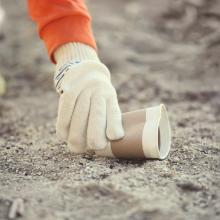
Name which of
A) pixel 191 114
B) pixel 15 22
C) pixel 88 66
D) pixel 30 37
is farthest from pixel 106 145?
pixel 15 22

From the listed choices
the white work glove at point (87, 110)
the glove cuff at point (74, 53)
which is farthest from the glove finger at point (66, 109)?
the glove cuff at point (74, 53)

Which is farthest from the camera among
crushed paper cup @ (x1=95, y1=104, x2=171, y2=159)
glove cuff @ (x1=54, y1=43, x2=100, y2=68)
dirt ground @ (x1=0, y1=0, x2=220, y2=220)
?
glove cuff @ (x1=54, y1=43, x2=100, y2=68)

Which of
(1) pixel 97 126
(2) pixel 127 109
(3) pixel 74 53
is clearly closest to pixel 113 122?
(1) pixel 97 126

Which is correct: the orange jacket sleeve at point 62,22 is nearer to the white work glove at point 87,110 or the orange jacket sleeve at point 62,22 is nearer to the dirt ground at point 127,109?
the white work glove at point 87,110

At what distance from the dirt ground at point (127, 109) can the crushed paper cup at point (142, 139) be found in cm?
2

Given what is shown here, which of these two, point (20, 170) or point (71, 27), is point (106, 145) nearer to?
point (20, 170)

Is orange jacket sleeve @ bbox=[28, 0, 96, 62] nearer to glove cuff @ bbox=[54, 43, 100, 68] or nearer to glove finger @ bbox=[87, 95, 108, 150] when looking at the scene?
glove cuff @ bbox=[54, 43, 100, 68]

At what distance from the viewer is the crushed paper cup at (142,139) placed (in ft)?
4.01

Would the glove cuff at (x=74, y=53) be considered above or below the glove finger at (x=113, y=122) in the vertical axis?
above

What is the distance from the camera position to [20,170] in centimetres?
125

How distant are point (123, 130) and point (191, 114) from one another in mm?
534

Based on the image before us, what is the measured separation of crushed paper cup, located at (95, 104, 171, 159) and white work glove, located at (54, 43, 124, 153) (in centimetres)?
2

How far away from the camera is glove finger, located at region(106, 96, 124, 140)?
4.05ft

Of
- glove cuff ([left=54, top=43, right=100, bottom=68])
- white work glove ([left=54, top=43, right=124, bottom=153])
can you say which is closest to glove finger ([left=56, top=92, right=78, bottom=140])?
white work glove ([left=54, top=43, right=124, bottom=153])
